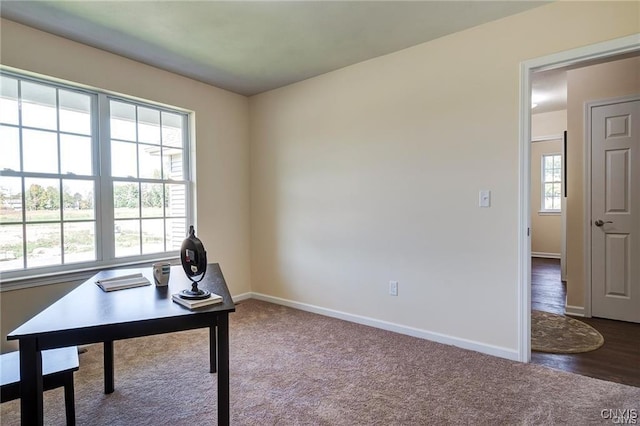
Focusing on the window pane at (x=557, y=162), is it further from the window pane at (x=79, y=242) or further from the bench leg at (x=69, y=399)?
the bench leg at (x=69, y=399)

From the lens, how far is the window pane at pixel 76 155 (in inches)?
112

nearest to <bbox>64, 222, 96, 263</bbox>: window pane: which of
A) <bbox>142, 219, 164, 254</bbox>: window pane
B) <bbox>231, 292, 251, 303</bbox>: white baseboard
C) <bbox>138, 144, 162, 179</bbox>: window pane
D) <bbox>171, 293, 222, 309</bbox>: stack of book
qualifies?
<bbox>142, 219, 164, 254</bbox>: window pane

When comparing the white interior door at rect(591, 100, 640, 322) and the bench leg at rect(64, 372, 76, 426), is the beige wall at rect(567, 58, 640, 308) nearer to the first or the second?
the white interior door at rect(591, 100, 640, 322)

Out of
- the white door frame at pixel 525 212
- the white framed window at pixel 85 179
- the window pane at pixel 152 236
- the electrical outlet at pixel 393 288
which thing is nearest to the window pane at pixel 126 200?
the white framed window at pixel 85 179

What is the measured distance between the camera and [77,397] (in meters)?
2.07

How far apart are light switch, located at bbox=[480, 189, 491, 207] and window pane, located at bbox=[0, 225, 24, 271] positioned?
3560mm

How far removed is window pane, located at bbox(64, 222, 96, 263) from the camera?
2.86m

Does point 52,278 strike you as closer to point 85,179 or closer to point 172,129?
point 85,179

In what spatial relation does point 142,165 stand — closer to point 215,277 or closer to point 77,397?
point 215,277

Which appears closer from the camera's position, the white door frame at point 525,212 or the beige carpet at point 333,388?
the beige carpet at point 333,388

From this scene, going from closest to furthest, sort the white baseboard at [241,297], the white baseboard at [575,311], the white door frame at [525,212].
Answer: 1. the white door frame at [525,212]
2. the white baseboard at [575,311]
3. the white baseboard at [241,297]

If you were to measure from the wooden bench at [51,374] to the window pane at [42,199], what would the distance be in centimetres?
133

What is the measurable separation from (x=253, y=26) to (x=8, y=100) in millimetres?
1925

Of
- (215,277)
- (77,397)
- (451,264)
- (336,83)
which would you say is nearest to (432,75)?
(336,83)
